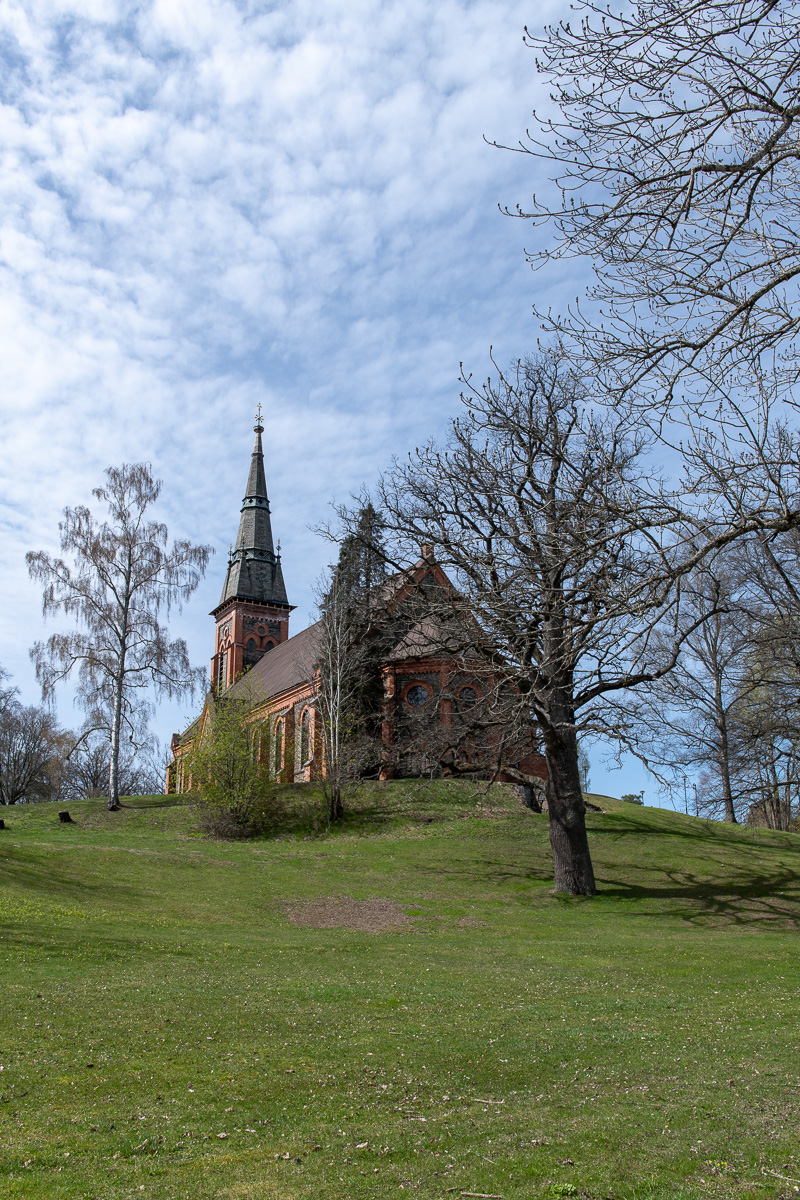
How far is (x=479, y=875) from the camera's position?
2442 cm

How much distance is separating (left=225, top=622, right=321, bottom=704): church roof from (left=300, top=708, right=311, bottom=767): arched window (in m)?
1.87

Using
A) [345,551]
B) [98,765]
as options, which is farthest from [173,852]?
[98,765]

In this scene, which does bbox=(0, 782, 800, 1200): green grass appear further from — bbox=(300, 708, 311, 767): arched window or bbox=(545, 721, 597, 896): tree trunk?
bbox=(300, 708, 311, 767): arched window

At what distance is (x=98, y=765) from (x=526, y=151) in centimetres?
6635

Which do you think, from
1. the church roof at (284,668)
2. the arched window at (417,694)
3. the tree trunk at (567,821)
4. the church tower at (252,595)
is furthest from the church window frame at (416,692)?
the church tower at (252,595)

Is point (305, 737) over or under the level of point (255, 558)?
under

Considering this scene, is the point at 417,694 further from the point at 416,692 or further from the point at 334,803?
the point at 334,803

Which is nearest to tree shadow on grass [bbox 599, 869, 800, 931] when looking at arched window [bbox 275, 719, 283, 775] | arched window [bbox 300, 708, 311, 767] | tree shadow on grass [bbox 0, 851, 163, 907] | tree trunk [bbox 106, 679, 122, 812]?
tree shadow on grass [bbox 0, 851, 163, 907]

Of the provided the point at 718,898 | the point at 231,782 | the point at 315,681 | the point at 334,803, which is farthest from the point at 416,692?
the point at 718,898

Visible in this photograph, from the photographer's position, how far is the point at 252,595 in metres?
64.8

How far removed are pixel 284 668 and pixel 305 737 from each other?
969 cm

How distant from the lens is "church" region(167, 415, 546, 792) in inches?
908

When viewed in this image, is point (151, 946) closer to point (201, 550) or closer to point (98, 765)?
point (201, 550)

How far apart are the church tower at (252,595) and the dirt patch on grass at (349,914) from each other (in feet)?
144
